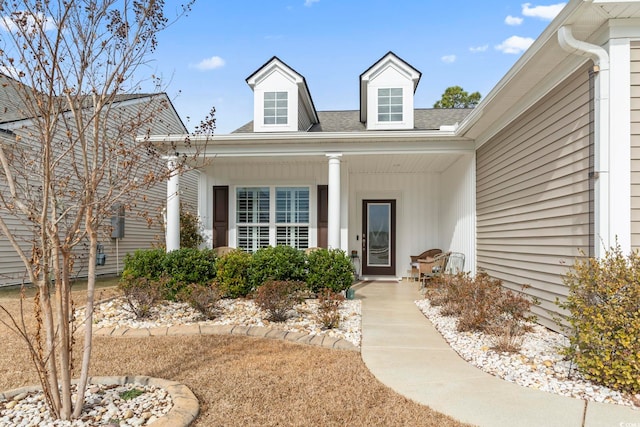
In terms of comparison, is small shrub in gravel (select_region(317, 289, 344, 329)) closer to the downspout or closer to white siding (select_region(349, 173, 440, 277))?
the downspout

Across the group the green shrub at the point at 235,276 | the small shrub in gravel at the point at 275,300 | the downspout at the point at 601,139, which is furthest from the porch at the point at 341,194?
the downspout at the point at 601,139

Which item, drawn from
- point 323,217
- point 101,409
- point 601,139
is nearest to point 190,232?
point 323,217

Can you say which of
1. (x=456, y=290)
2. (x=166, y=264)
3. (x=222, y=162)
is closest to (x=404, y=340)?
(x=456, y=290)

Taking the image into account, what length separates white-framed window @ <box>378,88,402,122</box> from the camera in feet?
30.2

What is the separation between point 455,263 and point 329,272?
2913 mm

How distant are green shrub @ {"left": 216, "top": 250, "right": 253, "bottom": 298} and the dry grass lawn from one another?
2106 millimetres

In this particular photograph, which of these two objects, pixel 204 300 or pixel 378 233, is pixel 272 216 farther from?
pixel 204 300

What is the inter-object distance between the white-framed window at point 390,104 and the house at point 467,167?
23 millimetres

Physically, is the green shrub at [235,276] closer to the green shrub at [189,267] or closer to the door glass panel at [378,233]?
the green shrub at [189,267]

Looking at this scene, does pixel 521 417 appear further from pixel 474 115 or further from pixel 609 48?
pixel 474 115

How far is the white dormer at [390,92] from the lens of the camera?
30.0ft

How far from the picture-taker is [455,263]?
8.05 meters

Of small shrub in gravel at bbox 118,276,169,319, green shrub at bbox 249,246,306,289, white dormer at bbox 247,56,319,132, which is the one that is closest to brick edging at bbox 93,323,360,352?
small shrub in gravel at bbox 118,276,169,319

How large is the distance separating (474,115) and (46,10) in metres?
5.48
